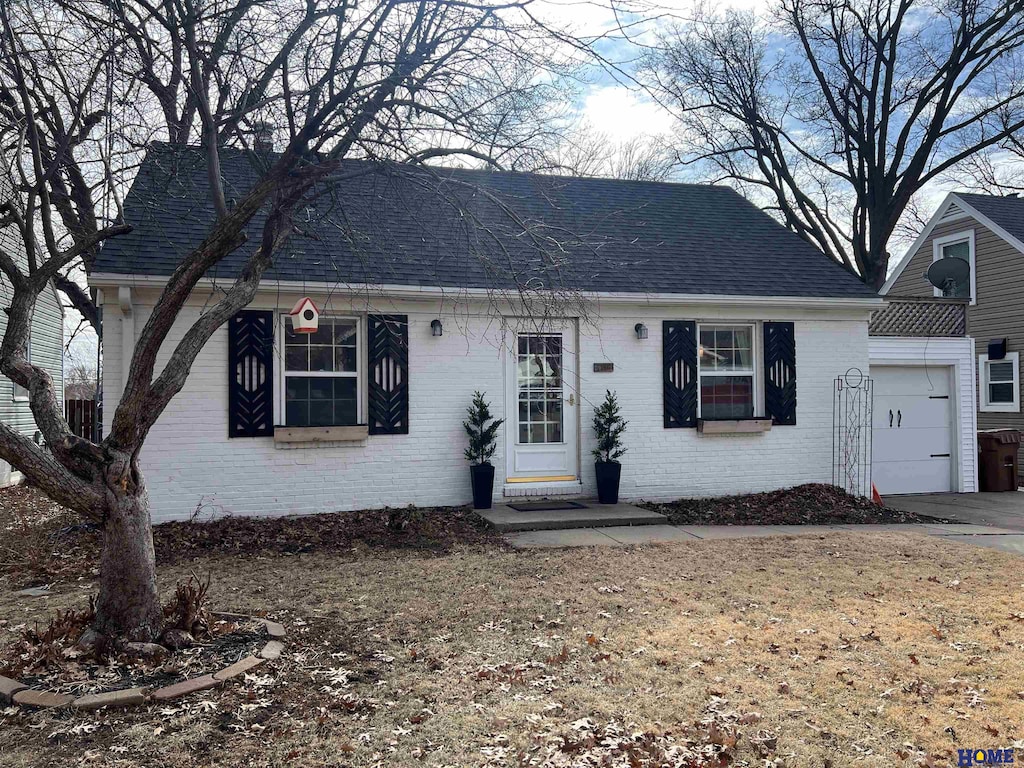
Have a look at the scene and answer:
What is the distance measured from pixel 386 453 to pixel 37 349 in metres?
9.96

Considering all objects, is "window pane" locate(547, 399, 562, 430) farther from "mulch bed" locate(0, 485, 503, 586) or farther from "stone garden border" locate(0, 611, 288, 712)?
"stone garden border" locate(0, 611, 288, 712)

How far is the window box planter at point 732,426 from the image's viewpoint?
10.8 m

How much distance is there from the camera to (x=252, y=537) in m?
8.38

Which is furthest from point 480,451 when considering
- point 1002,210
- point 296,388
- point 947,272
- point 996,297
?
point 1002,210

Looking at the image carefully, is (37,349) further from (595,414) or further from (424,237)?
(595,414)

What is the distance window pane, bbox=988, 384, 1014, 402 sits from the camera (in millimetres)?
16406

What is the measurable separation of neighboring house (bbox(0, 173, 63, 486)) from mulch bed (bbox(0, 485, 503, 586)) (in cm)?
537

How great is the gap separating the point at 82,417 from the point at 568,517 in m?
12.4

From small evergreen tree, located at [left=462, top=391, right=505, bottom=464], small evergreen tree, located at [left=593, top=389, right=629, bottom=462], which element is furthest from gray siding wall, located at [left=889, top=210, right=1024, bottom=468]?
small evergreen tree, located at [left=462, top=391, right=505, bottom=464]

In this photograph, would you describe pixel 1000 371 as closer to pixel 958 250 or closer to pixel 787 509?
pixel 958 250

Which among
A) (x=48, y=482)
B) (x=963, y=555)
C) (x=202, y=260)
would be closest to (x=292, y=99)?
(x=202, y=260)

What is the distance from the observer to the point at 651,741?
3.65 meters

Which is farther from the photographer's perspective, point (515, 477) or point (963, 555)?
point (515, 477)

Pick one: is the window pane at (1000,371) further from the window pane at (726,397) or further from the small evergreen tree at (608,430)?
the small evergreen tree at (608,430)
